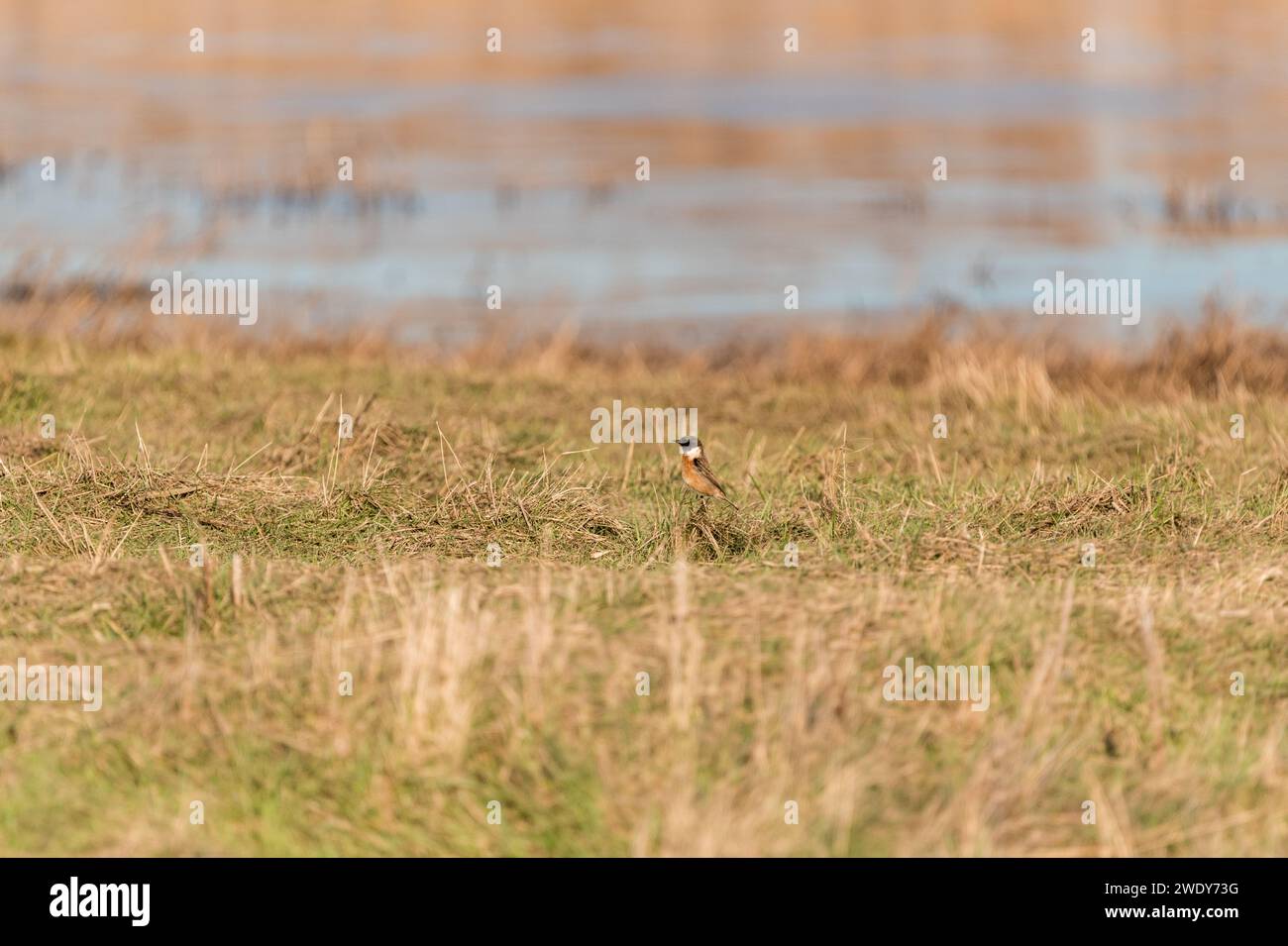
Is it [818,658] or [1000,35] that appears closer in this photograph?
[818,658]

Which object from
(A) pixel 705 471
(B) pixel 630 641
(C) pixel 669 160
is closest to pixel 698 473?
(A) pixel 705 471

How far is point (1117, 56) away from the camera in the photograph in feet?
106

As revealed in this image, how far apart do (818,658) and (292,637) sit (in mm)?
1801

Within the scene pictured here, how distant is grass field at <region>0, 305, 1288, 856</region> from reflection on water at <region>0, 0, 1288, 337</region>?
23.3ft

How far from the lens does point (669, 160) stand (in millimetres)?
24406

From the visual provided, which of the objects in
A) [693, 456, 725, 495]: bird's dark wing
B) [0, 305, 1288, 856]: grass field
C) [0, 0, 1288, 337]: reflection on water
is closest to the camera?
[0, 305, 1288, 856]: grass field

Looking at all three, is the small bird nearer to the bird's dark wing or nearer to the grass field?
the bird's dark wing

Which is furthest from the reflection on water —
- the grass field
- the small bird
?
the small bird

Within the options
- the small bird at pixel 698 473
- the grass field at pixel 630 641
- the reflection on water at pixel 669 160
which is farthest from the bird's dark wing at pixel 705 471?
the reflection on water at pixel 669 160

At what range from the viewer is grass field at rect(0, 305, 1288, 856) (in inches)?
205

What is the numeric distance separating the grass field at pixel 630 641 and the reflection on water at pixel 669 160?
7105 millimetres

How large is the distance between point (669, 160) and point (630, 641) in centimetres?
1896
